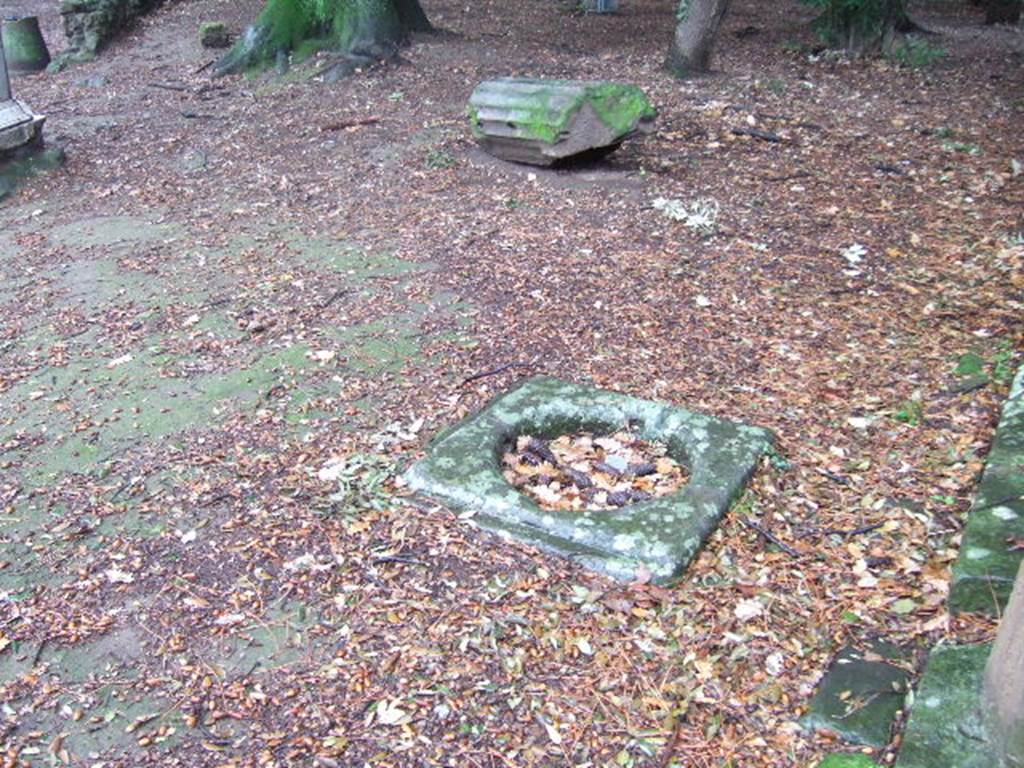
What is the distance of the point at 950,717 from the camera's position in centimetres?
231

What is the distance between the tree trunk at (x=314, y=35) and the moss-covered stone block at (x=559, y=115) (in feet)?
11.1

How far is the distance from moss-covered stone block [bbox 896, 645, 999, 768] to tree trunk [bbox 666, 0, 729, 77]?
24.3 feet

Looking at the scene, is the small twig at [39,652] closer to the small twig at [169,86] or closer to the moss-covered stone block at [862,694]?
the moss-covered stone block at [862,694]

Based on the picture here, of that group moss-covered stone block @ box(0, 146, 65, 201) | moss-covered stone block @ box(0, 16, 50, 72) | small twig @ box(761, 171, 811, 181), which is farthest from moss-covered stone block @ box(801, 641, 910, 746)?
moss-covered stone block @ box(0, 16, 50, 72)

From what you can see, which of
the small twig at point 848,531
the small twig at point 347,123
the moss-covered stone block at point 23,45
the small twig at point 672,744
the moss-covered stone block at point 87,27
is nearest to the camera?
the small twig at point 672,744

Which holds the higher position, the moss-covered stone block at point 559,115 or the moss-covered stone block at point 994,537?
the moss-covered stone block at point 559,115

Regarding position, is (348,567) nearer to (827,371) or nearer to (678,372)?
(678,372)

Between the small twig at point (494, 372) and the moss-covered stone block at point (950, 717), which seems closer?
the moss-covered stone block at point (950, 717)

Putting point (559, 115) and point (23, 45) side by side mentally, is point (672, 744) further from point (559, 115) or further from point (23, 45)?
point (23, 45)

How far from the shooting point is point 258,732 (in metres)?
2.56

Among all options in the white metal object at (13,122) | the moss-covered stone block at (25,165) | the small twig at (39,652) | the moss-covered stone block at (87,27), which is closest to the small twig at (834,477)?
the small twig at (39,652)

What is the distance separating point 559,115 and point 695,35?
3.21m

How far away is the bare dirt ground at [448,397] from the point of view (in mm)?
2668

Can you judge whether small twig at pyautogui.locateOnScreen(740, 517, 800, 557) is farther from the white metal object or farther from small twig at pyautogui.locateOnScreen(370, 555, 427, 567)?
the white metal object
